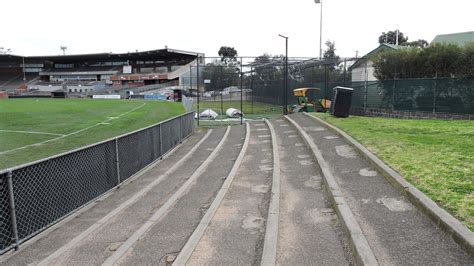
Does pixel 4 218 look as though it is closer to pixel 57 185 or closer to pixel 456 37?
pixel 57 185

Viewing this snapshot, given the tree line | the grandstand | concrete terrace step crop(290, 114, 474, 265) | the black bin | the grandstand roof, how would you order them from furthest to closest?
the grandstand roof < the grandstand < the tree line < the black bin < concrete terrace step crop(290, 114, 474, 265)

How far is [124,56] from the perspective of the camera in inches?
4316

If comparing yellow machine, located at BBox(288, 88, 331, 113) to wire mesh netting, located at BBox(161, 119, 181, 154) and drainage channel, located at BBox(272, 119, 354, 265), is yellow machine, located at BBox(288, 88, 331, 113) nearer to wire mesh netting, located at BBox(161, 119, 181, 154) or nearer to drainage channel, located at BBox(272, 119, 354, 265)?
wire mesh netting, located at BBox(161, 119, 181, 154)

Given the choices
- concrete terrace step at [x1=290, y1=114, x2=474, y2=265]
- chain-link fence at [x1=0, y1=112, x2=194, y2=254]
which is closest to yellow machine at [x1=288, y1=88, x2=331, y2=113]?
chain-link fence at [x1=0, y1=112, x2=194, y2=254]

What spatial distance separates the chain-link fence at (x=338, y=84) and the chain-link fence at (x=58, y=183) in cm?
1189

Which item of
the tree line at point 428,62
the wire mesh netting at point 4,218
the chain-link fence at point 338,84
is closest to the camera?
the wire mesh netting at point 4,218

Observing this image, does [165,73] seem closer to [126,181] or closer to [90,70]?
[90,70]

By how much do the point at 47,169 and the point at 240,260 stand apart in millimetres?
3188

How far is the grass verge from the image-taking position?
15.6ft

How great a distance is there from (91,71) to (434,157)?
118 m

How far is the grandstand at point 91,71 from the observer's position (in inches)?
3836

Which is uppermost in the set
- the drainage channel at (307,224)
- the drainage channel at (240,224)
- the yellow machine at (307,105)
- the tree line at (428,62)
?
the tree line at (428,62)

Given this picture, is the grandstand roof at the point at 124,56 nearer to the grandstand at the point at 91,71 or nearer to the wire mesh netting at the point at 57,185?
the grandstand at the point at 91,71

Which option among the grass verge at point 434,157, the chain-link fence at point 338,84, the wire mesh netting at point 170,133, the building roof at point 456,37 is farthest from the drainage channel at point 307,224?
the building roof at point 456,37
